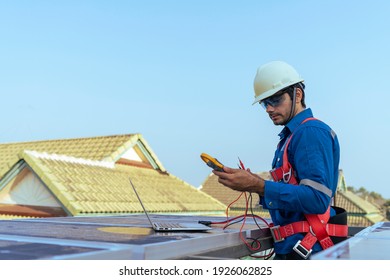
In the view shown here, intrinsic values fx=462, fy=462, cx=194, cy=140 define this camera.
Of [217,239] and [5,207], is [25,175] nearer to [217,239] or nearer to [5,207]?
[5,207]

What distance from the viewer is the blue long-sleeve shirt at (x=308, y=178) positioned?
321cm

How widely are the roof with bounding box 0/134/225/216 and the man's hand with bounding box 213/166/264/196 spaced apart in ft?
25.4

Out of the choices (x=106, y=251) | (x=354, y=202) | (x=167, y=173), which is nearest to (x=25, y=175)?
(x=167, y=173)

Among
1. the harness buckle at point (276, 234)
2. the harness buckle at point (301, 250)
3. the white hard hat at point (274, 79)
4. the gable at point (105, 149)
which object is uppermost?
the gable at point (105, 149)

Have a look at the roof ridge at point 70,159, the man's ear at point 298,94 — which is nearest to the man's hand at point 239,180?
the man's ear at point 298,94

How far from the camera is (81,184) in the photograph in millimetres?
12016

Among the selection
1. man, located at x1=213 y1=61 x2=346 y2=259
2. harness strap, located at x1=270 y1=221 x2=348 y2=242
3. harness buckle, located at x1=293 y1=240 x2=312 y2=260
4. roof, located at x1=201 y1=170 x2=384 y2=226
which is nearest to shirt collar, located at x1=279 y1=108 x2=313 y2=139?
man, located at x1=213 y1=61 x2=346 y2=259

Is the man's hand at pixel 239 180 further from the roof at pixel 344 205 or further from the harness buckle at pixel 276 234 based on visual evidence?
the roof at pixel 344 205

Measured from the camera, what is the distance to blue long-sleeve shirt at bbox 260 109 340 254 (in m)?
3.21

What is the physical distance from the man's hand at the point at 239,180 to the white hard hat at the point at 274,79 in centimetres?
81

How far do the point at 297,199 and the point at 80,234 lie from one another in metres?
1.49

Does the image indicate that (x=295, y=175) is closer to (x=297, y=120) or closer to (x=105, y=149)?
(x=297, y=120)

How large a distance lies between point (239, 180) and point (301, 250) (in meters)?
0.70
